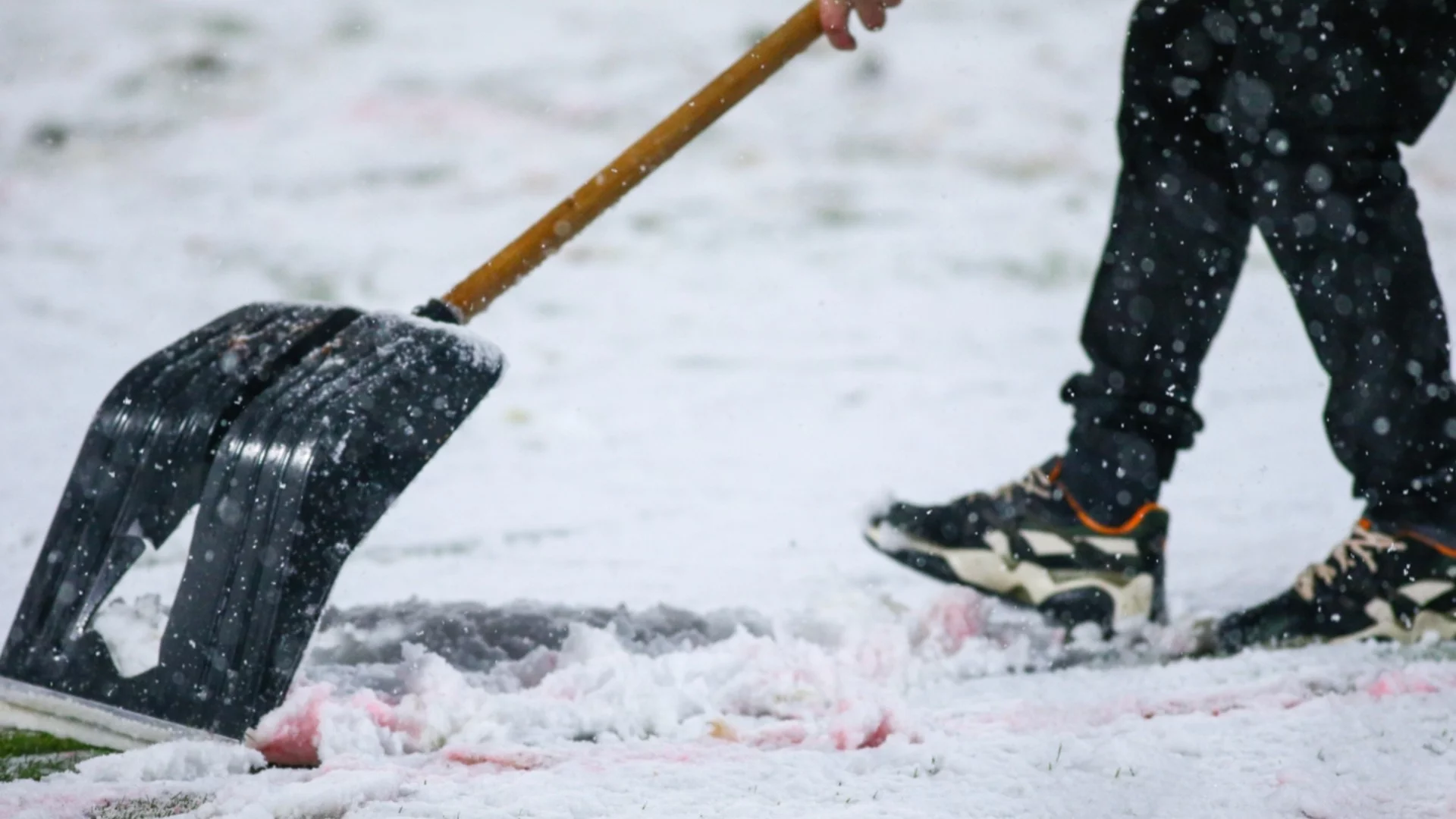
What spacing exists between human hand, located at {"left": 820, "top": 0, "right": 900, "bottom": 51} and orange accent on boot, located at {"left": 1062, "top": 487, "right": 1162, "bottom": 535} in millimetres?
773

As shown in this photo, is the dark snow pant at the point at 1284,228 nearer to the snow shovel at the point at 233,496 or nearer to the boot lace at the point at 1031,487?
the boot lace at the point at 1031,487

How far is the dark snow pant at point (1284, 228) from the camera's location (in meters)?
1.70

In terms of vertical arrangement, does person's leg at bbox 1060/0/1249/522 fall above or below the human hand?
below

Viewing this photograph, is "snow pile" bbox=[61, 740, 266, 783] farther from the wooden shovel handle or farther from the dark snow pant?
the dark snow pant

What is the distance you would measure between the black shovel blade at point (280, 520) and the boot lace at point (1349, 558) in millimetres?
1191

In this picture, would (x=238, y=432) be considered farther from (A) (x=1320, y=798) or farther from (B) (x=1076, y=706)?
(A) (x=1320, y=798)

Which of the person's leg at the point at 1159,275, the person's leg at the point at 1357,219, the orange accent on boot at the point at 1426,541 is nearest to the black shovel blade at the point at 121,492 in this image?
the person's leg at the point at 1159,275

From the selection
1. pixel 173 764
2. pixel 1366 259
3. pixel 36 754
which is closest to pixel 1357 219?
pixel 1366 259

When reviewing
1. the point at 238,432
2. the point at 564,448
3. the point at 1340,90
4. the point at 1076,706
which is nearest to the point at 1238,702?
the point at 1076,706

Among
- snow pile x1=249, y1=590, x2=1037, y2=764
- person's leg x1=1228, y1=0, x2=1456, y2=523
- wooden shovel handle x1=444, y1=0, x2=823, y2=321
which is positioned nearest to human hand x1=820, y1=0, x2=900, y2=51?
wooden shovel handle x1=444, y1=0, x2=823, y2=321

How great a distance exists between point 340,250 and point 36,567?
162 inches

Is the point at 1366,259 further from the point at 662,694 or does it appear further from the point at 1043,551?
the point at 662,694

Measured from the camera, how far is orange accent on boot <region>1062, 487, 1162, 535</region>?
189 cm

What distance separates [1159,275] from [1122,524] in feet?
1.21
